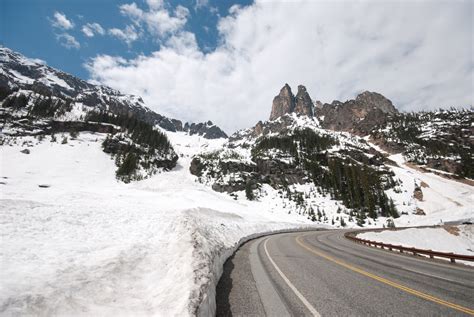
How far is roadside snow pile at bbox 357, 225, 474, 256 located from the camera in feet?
100.0

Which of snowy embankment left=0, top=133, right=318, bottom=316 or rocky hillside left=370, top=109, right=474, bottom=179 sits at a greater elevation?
rocky hillside left=370, top=109, right=474, bottom=179

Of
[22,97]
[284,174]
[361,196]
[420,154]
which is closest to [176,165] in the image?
[284,174]

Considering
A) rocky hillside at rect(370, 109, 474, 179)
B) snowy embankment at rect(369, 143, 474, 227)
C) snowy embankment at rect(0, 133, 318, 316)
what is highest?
rocky hillside at rect(370, 109, 474, 179)

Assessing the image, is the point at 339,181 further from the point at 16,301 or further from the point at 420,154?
the point at 16,301

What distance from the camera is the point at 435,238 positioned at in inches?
1278

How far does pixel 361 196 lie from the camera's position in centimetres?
9025

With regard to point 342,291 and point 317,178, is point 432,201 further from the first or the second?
point 342,291

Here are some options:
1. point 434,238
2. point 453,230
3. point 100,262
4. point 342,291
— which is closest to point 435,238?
point 434,238

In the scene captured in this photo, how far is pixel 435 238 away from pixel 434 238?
0.14 meters

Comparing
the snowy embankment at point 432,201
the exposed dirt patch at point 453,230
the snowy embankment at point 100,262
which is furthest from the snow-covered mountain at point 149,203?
the exposed dirt patch at point 453,230

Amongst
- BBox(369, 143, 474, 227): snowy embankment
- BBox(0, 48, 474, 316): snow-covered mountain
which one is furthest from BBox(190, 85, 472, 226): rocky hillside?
BBox(369, 143, 474, 227): snowy embankment

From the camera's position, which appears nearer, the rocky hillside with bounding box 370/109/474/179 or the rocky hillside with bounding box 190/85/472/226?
the rocky hillside with bounding box 190/85/472/226

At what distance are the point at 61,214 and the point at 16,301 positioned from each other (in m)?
10.6

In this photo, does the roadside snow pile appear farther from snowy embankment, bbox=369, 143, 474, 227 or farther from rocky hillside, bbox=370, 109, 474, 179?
rocky hillside, bbox=370, 109, 474, 179
